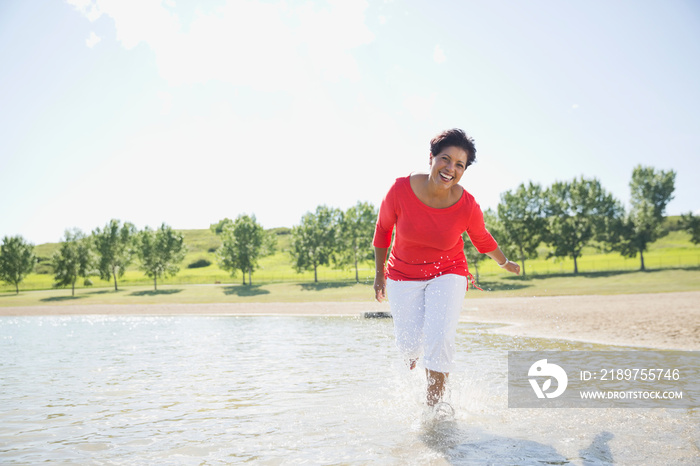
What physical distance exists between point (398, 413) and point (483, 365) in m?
3.40

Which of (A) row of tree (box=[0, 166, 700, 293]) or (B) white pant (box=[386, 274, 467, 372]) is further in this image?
(A) row of tree (box=[0, 166, 700, 293])

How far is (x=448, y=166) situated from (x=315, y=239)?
54.4 m

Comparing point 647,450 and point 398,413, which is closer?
point 647,450

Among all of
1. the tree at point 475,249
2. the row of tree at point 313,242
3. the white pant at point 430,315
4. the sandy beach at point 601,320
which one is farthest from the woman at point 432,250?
the row of tree at point 313,242

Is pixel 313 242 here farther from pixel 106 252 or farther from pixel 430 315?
pixel 430 315

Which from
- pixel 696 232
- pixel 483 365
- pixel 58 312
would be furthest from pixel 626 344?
pixel 696 232

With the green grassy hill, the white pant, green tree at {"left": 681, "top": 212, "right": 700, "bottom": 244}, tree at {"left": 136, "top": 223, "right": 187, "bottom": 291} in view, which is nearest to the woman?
the white pant

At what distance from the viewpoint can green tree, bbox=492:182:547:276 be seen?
52156 millimetres

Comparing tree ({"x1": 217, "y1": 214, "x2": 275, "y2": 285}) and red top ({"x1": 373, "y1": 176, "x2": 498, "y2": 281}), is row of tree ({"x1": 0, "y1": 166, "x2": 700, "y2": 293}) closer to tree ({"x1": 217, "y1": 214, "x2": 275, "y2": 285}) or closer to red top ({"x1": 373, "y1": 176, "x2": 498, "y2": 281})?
tree ({"x1": 217, "y1": 214, "x2": 275, "y2": 285})

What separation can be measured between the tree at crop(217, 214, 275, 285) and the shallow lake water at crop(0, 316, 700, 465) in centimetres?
4734

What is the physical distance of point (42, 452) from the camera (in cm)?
432

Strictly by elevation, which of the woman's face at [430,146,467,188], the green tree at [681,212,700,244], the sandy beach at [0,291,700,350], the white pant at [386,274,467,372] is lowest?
the sandy beach at [0,291,700,350]

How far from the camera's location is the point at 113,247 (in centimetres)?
5866

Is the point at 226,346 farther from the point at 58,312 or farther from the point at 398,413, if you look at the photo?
the point at 58,312
